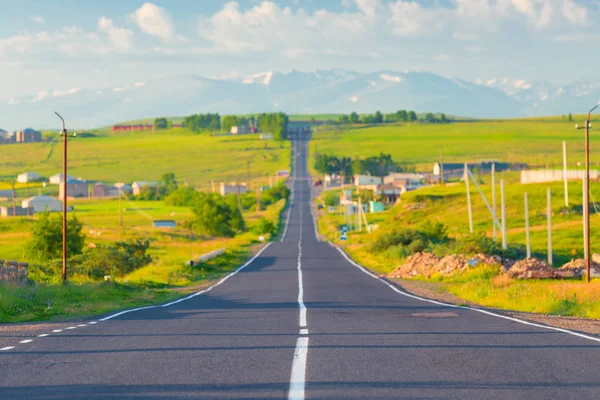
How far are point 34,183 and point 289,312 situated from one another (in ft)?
501

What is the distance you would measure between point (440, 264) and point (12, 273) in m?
22.4

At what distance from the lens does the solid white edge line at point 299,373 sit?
29.7 ft

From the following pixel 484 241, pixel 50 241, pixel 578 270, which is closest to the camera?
pixel 578 270

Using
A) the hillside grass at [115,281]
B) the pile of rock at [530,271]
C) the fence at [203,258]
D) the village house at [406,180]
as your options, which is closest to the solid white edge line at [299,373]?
the hillside grass at [115,281]

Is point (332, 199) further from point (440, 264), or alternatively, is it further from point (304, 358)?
point (304, 358)

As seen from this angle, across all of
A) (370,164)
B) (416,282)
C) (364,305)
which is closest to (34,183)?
(370,164)

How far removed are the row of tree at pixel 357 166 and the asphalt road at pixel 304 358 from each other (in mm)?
171007

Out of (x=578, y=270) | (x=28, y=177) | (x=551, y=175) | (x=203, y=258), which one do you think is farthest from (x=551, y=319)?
(x=28, y=177)

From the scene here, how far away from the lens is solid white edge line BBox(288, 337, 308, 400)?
9.05m

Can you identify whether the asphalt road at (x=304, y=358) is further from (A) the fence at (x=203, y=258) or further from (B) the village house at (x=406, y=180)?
(B) the village house at (x=406, y=180)

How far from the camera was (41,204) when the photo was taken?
132 metres

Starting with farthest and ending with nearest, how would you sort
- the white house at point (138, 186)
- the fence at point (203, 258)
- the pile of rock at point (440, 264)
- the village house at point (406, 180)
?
1. the white house at point (138, 186)
2. the village house at point (406, 180)
3. the fence at point (203, 258)
4. the pile of rock at point (440, 264)

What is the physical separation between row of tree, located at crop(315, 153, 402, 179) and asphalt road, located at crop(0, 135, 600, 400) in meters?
171

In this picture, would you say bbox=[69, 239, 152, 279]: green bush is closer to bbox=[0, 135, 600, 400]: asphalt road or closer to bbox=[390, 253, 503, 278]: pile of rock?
bbox=[390, 253, 503, 278]: pile of rock
